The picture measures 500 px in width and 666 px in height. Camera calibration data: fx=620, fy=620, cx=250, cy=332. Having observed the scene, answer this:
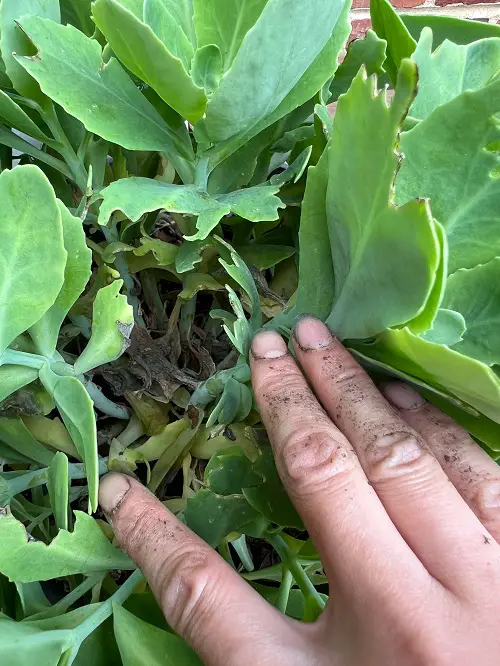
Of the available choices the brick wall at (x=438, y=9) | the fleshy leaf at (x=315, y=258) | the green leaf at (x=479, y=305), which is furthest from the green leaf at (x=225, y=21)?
the brick wall at (x=438, y=9)

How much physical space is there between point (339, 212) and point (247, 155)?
0.39 feet

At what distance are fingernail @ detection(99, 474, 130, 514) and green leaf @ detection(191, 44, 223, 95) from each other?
0.28 meters

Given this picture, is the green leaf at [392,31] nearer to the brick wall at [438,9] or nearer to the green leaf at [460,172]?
the green leaf at [460,172]

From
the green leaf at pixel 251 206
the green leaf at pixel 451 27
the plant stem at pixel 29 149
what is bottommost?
the green leaf at pixel 251 206

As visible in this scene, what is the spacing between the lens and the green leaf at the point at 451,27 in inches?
18.9

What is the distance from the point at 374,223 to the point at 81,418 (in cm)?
19

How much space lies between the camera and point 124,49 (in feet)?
1.13

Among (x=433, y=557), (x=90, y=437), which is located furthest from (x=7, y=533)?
(x=433, y=557)

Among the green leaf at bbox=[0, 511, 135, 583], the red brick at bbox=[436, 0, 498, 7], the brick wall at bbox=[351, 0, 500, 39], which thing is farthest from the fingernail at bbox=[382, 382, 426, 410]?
the red brick at bbox=[436, 0, 498, 7]

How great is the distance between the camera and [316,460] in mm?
363

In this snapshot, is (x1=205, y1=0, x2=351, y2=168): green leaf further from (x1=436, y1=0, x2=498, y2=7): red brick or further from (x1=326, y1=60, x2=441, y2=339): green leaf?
(x1=436, y1=0, x2=498, y2=7): red brick

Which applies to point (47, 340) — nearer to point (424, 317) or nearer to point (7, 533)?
point (7, 533)

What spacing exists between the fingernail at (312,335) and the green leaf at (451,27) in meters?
0.27

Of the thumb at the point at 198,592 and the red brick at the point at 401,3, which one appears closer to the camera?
the thumb at the point at 198,592
